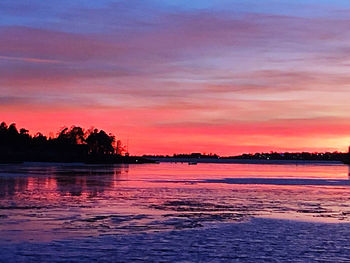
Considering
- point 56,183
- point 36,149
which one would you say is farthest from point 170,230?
point 36,149

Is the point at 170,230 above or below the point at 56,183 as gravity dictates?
below

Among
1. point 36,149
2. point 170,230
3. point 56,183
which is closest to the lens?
point 170,230

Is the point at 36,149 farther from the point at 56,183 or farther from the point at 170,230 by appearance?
the point at 170,230

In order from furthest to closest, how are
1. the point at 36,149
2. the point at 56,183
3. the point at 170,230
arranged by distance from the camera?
the point at 36,149 < the point at 56,183 < the point at 170,230

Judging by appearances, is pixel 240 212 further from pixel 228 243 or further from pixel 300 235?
pixel 228 243

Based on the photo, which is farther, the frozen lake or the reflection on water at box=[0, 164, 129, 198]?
the reflection on water at box=[0, 164, 129, 198]

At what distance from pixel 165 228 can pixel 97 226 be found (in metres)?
2.45

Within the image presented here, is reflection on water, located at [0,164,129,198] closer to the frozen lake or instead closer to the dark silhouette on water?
the frozen lake

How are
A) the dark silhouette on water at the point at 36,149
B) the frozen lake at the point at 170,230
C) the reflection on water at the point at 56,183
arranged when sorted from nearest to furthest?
the frozen lake at the point at 170,230 < the reflection on water at the point at 56,183 < the dark silhouette on water at the point at 36,149

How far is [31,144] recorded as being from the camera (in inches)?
7165

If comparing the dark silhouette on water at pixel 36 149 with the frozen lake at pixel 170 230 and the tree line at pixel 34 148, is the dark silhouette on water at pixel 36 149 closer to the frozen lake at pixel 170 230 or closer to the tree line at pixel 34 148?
the tree line at pixel 34 148

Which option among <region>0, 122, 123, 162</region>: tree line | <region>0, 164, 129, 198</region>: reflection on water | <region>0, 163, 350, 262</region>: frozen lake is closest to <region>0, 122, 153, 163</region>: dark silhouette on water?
<region>0, 122, 123, 162</region>: tree line

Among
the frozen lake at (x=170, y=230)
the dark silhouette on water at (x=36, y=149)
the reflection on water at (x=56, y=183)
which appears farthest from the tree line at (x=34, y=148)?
the frozen lake at (x=170, y=230)

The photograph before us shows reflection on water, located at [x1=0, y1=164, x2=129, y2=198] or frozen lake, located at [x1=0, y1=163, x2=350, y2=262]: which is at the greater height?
reflection on water, located at [x1=0, y1=164, x2=129, y2=198]
